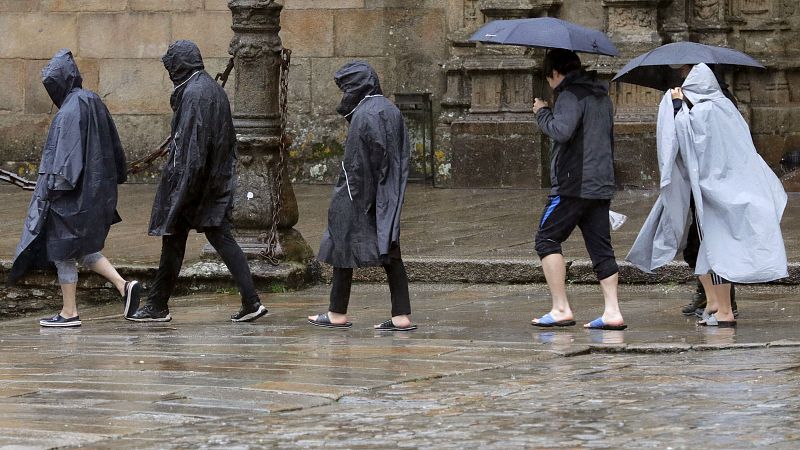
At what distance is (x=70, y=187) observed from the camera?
9.77 meters

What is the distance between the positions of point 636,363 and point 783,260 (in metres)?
1.65

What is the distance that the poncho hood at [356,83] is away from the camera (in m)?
9.31

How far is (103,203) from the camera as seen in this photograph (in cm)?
993

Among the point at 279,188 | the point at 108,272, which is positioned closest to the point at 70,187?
the point at 108,272

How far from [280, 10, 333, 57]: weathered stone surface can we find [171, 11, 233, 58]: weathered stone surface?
2.11 feet

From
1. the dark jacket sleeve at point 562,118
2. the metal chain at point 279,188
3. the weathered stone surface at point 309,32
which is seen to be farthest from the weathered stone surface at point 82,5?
the dark jacket sleeve at point 562,118

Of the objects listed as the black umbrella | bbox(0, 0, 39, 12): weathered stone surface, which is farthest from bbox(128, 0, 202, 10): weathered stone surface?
the black umbrella

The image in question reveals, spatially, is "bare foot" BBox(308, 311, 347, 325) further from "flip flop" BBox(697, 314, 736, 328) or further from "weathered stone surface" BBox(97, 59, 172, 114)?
"weathered stone surface" BBox(97, 59, 172, 114)

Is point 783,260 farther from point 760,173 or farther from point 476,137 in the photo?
point 476,137

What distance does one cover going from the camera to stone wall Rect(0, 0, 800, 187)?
16.4 meters

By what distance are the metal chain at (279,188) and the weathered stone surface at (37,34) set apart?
710 centimetres

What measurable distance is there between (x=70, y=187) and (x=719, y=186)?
3725mm

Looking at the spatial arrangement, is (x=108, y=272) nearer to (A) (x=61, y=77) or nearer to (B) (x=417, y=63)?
(A) (x=61, y=77)

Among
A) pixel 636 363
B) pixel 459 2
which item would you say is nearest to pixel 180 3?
pixel 459 2
